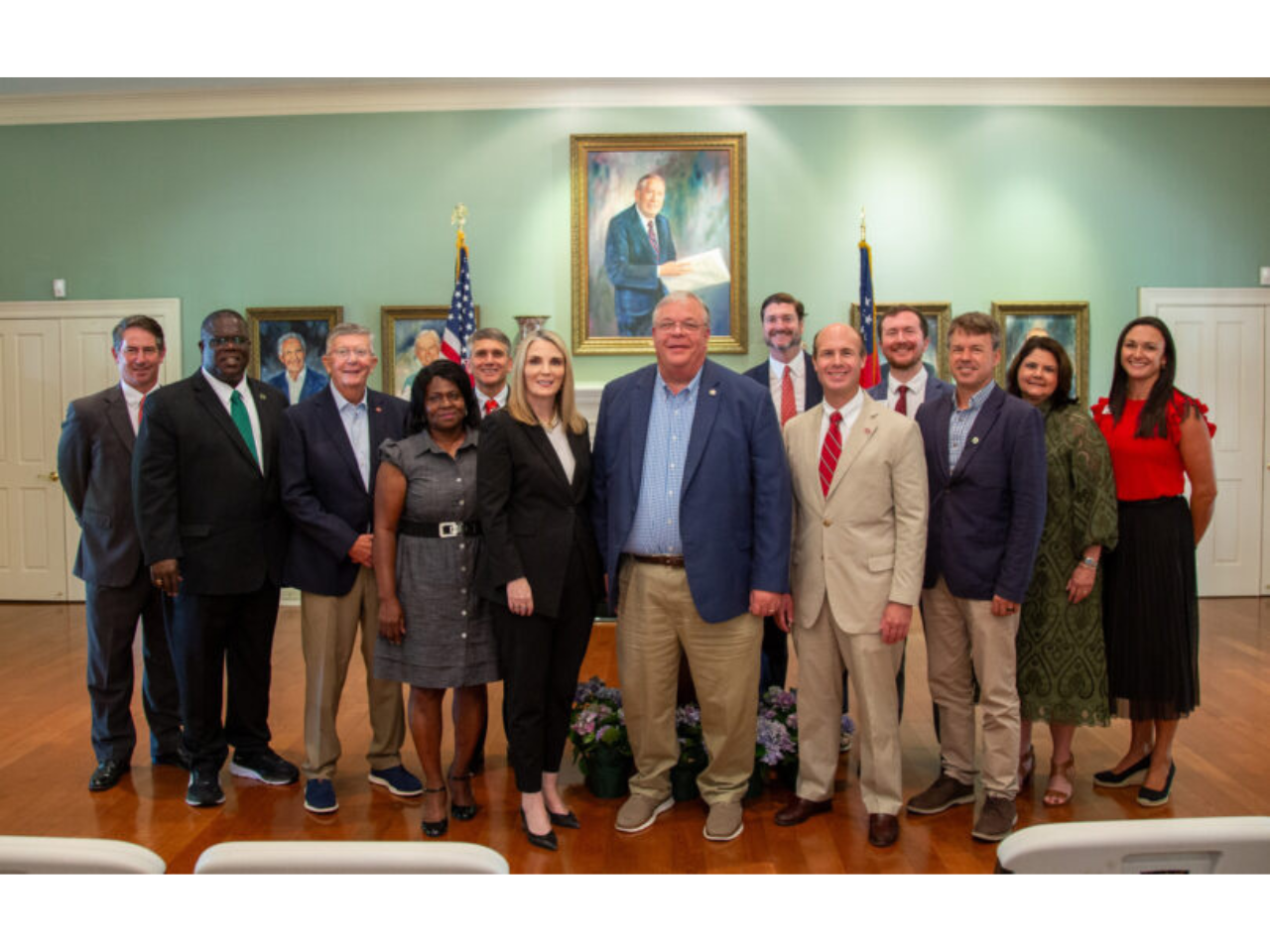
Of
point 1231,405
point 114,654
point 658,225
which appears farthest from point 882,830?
point 1231,405

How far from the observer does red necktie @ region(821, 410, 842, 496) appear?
3225mm

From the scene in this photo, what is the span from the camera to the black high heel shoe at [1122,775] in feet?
12.4

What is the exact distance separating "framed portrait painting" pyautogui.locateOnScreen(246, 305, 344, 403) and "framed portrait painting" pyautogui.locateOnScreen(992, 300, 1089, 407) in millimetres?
5090

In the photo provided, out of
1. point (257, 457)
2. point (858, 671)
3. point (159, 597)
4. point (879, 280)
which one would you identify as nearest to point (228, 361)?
point (257, 457)

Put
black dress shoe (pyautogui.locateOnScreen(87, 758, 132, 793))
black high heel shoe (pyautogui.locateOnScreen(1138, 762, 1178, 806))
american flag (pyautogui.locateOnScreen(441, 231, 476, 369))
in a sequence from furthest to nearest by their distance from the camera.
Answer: american flag (pyautogui.locateOnScreen(441, 231, 476, 369))
black dress shoe (pyautogui.locateOnScreen(87, 758, 132, 793))
black high heel shoe (pyautogui.locateOnScreen(1138, 762, 1178, 806))

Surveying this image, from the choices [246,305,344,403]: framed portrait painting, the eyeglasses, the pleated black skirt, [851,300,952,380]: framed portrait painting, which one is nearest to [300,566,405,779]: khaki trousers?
the eyeglasses

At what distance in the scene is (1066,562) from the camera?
3457mm

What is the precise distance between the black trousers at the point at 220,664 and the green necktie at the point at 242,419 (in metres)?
0.53

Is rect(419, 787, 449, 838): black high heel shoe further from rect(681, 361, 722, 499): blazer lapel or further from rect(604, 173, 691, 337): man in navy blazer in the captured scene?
rect(604, 173, 691, 337): man in navy blazer

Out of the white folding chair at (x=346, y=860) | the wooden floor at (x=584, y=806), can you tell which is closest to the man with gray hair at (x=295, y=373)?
the wooden floor at (x=584, y=806)

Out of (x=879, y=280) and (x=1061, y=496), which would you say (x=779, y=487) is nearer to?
(x=1061, y=496)

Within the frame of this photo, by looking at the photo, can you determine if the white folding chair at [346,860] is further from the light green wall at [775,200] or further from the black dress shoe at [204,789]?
the light green wall at [775,200]

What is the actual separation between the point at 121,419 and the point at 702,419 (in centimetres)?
233

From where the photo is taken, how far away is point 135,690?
209 inches
